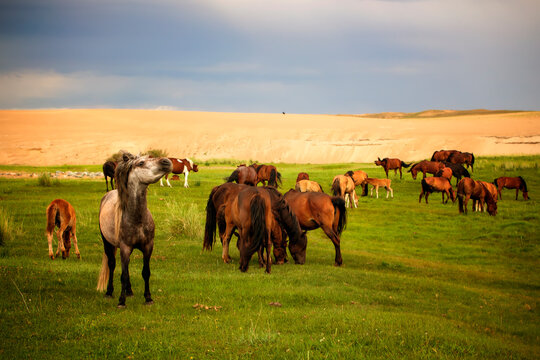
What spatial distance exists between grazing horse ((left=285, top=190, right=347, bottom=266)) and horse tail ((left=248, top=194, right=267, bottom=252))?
1.98 metres

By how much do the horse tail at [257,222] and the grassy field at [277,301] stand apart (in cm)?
69

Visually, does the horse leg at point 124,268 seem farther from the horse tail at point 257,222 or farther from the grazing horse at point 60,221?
the grazing horse at point 60,221

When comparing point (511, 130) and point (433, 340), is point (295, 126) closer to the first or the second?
point (511, 130)

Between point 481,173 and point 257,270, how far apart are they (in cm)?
3033

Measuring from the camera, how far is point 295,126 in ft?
314

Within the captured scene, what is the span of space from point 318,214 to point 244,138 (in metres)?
70.3

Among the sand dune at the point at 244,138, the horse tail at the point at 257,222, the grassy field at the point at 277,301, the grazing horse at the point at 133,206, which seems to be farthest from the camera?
the sand dune at the point at 244,138

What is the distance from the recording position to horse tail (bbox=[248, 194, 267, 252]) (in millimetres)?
11062

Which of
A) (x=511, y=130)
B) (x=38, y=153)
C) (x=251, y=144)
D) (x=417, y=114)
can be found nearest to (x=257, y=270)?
(x=38, y=153)

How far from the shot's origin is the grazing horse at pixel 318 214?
42.5 feet

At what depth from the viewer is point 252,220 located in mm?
11148

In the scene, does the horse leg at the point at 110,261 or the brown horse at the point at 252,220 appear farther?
the brown horse at the point at 252,220

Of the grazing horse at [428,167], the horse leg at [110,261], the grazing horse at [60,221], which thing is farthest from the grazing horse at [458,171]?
the horse leg at [110,261]

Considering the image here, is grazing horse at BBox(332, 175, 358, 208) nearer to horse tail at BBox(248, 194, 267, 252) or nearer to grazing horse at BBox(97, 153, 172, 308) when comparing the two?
horse tail at BBox(248, 194, 267, 252)
